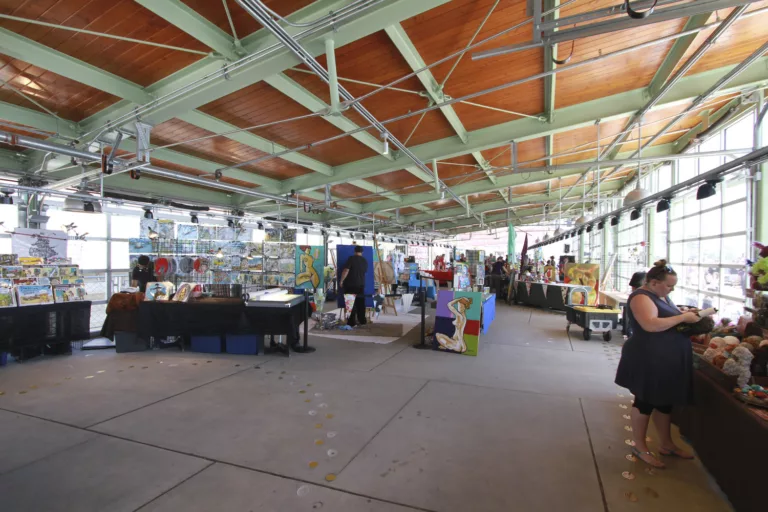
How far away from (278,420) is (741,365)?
366cm

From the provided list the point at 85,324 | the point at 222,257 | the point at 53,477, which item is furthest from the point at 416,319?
the point at 53,477

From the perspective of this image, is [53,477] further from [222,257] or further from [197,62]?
[222,257]

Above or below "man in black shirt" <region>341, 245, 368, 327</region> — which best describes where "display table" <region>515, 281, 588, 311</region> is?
below

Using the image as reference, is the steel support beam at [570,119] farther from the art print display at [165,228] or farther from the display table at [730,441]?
the display table at [730,441]

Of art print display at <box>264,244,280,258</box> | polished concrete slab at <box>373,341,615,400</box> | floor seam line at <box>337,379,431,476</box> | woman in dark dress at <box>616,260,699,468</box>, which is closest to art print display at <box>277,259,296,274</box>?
art print display at <box>264,244,280,258</box>

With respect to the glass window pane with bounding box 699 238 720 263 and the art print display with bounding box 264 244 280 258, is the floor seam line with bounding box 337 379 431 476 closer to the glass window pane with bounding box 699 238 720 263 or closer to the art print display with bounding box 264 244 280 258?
the art print display with bounding box 264 244 280 258

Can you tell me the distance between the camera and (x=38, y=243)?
6.19 m

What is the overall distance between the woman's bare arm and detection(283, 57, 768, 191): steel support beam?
451 cm

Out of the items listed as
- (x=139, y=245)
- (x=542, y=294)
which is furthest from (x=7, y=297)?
(x=542, y=294)

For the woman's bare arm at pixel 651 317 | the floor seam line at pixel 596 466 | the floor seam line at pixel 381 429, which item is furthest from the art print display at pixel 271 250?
the woman's bare arm at pixel 651 317

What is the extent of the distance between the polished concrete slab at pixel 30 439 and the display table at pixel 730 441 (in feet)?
15.5

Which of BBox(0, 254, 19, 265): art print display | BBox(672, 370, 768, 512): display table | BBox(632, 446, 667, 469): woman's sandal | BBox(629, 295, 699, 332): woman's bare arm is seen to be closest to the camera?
BBox(672, 370, 768, 512): display table

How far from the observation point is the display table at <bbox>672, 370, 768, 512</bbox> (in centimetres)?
198

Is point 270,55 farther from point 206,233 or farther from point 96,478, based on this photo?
point 206,233
